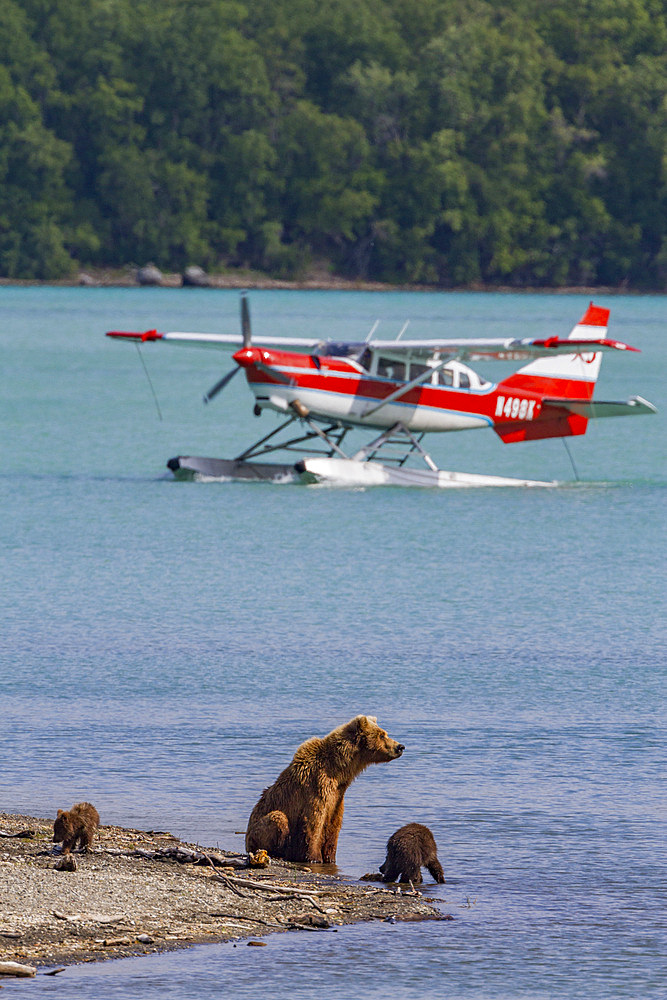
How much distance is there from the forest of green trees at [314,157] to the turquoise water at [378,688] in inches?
3035

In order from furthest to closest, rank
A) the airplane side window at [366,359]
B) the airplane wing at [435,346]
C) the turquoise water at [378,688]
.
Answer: the airplane side window at [366,359] → the airplane wing at [435,346] → the turquoise water at [378,688]

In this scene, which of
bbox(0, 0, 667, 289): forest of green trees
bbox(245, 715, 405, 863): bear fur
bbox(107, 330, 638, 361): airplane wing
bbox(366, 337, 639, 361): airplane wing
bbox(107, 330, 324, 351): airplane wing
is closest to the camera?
bbox(245, 715, 405, 863): bear fur

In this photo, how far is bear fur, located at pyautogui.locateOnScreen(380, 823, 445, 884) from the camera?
745 cm

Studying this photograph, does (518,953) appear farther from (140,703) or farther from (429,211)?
(429,211)

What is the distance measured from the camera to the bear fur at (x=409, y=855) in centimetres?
745

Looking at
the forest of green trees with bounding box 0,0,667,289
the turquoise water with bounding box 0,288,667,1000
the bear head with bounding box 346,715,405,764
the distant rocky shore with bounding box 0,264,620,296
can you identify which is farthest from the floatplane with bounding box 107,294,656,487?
the distant rocky shore with bounding box 0,264,620,296

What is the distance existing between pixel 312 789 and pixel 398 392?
15.7m

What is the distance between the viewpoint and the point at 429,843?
7539 millimetres

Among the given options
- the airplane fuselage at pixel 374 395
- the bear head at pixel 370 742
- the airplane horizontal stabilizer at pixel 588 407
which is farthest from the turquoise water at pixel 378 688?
the airplane horizontal stabilizer at pixel 588 407

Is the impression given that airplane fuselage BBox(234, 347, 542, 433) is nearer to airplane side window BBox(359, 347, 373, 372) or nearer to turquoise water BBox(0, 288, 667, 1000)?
airplane side window BBox(359, 347, 373, 372)

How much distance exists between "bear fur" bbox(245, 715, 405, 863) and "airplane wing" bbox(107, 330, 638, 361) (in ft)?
47.0

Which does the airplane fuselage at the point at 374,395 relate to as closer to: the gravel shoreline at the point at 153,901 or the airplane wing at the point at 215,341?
the airplane wing at the point at 215,341

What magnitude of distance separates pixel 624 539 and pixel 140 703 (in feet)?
33.9

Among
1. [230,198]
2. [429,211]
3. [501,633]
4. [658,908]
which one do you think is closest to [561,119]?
[429,211]
